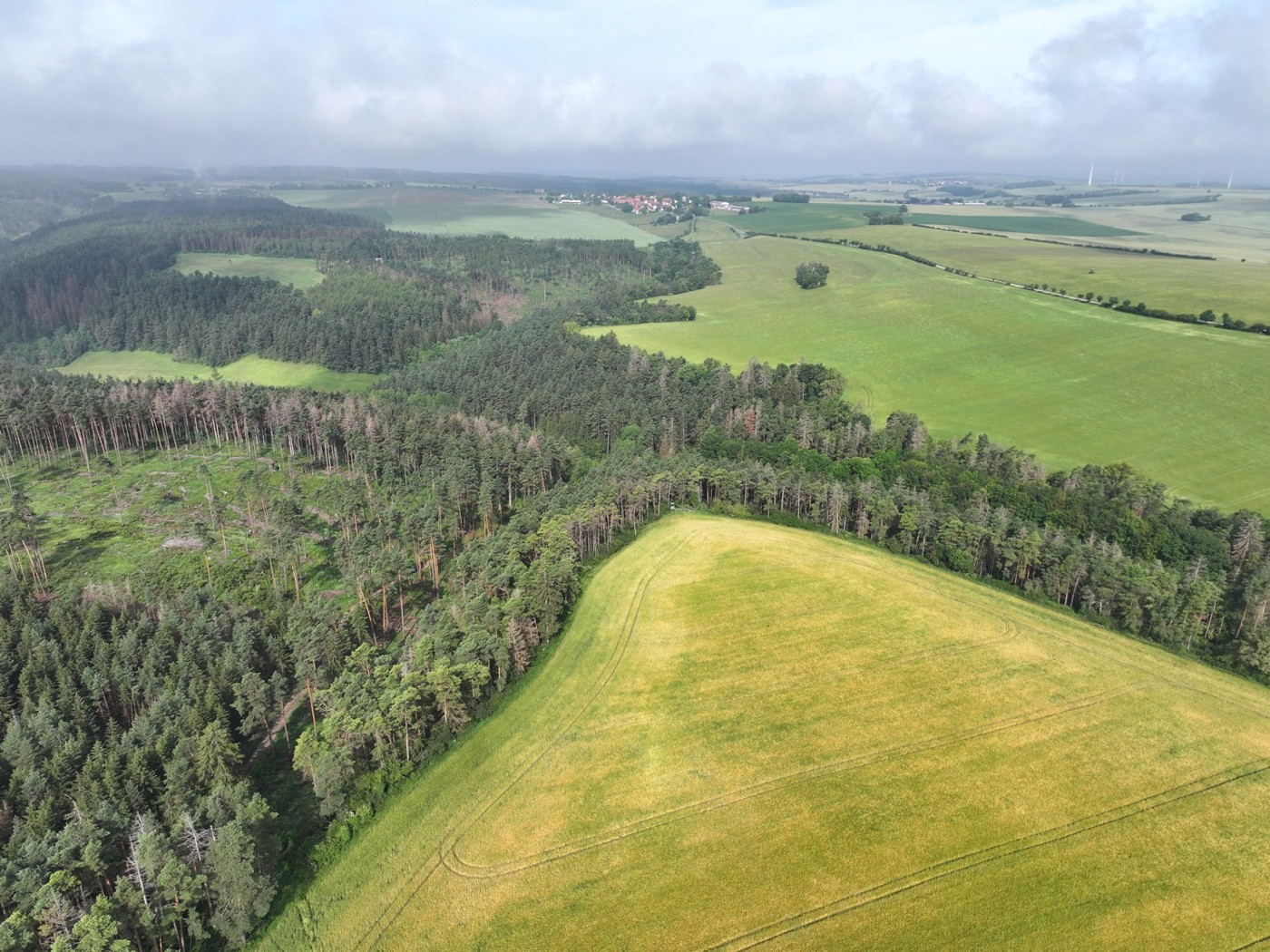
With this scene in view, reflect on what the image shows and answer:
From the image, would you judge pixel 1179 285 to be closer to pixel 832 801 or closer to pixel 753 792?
pixel 832 801

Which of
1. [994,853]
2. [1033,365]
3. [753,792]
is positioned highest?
[1033,365]

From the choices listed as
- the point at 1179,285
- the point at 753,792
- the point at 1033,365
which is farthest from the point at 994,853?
the point at 1179,285

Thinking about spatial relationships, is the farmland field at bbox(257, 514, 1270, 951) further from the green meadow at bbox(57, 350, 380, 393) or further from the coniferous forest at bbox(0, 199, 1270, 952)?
the green meadow at bbox(57, 350, 380, 393)

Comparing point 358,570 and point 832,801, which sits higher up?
point 832,801

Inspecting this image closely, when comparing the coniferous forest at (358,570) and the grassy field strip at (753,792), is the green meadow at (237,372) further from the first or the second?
the grassy field strip at (753,792)

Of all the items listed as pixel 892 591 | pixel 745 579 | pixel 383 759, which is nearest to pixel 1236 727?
pixel 892 591

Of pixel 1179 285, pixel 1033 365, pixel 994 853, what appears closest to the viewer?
pixel 994 853

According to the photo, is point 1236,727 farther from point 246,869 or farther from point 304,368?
point 304,368
